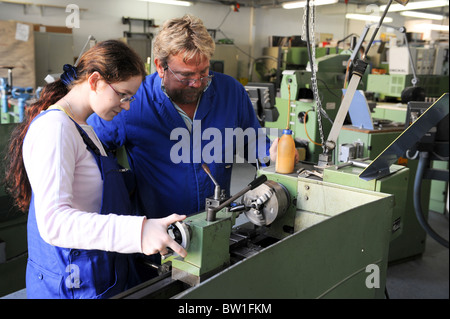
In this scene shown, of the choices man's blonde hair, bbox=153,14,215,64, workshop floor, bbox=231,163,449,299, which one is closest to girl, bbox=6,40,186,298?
man's blonde hair, bbox=153,14,215,64

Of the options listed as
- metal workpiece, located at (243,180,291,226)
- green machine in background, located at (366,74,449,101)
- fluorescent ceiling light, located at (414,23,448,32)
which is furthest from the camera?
fluorescent ceiling light, located at (414,23,448,32)

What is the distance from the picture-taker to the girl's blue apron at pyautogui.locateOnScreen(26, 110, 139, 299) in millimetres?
916

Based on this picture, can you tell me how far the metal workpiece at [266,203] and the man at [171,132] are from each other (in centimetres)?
23

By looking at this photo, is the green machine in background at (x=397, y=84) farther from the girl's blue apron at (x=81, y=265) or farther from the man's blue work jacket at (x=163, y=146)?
the girl's blue apron at (x=81, y=265)

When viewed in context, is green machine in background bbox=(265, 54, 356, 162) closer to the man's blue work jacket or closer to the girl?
the man's blue work jacket

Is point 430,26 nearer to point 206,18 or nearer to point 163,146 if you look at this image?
point 206,18

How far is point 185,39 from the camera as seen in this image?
1.25 meters

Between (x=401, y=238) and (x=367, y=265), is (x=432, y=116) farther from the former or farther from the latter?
(x=401, y=238)

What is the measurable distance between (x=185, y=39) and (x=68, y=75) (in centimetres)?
39

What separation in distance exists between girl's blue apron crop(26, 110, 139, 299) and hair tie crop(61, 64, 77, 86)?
15 centimetres

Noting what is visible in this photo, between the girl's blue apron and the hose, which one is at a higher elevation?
the hose

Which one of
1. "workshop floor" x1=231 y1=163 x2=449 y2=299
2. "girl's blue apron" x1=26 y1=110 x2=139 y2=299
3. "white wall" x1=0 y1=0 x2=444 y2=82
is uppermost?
"white wall" x1=0 y1=0 x2=444 y2=82

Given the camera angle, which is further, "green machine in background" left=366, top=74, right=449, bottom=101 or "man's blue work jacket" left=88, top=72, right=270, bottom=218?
"green machine in background" left=366, top=74, right=449, bottom=101

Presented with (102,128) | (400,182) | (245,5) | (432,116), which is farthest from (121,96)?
(245,5)
